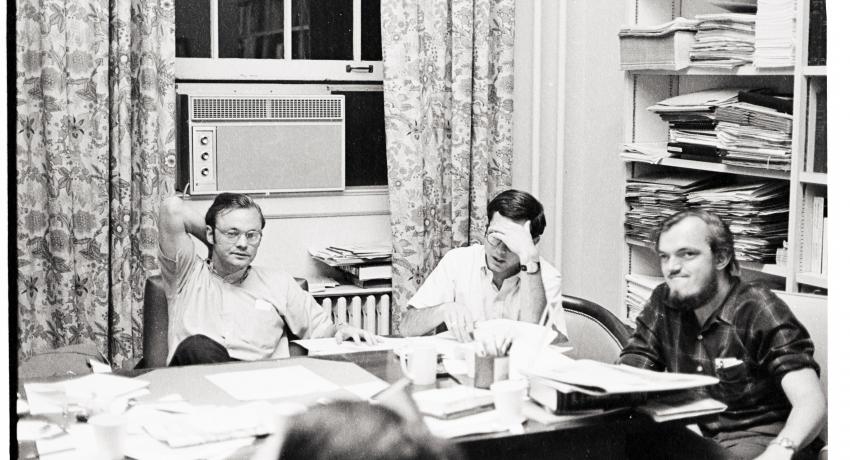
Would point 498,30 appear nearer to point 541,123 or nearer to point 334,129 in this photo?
point 541,123

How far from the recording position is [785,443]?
1.60 metres

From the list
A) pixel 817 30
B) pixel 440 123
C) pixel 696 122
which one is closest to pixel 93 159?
pixel 440 123

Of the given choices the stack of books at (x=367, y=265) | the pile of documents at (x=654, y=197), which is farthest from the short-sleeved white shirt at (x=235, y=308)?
the pile of documents at (x=654, y=197)

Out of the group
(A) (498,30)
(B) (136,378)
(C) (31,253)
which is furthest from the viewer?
(A) (498,30)

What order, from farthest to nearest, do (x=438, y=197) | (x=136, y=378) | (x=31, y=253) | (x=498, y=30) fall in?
(x=438, y=197), (x=498, y=30), (x=31, y=253), (x=136, y=378)

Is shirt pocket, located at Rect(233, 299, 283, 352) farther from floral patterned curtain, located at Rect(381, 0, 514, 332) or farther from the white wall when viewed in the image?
the white wall

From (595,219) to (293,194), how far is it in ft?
1.99

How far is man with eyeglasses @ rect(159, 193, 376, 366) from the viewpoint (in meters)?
2.05

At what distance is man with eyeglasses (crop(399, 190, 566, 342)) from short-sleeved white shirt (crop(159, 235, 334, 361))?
320 millimetres

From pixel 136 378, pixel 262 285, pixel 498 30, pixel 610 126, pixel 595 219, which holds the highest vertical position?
pixel 498 30

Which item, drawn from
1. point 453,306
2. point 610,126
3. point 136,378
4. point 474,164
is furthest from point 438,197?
point 136,378

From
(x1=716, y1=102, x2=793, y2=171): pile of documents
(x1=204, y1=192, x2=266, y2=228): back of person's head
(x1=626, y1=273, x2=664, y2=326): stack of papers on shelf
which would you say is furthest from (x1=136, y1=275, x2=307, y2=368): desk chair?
(x1=716, y1=102, x2=793, y2=171): pile of documents

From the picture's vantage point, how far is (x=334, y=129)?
7.18 ft

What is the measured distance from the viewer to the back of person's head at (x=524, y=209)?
184cm
